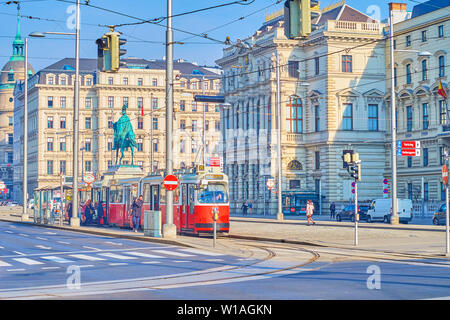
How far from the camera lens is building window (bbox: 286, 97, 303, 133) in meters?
83.4

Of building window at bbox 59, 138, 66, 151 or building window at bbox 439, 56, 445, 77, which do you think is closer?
building window at bbox 439, 56, 445, 77

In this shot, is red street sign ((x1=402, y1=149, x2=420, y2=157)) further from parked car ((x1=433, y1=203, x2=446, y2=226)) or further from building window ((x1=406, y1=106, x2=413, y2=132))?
building window ((x1=406, y1=106, x2=413, y2=132))

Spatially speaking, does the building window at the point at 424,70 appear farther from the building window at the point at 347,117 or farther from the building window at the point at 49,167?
the building window at the point at 49,167

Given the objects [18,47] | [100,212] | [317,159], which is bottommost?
[100,212]

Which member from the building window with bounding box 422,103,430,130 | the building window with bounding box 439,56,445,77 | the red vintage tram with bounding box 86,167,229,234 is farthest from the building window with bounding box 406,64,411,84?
the red vintage tram with bounding box 86,167,229,234

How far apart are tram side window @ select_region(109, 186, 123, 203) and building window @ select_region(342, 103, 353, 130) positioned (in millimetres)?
38470

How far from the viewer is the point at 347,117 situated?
8031 centimetres

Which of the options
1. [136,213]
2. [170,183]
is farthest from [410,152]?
[170,183]

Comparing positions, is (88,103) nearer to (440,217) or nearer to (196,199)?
(440,217)

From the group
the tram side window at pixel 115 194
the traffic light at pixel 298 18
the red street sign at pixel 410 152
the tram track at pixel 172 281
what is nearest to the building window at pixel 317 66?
the red street sign at pixel 410 152

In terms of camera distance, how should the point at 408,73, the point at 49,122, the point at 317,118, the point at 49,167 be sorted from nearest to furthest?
the point at 408,73
the point at 317,118
the point at 49,167
the point at 49,122

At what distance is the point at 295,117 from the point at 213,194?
162 ft

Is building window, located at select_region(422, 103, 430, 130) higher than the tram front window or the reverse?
higher
